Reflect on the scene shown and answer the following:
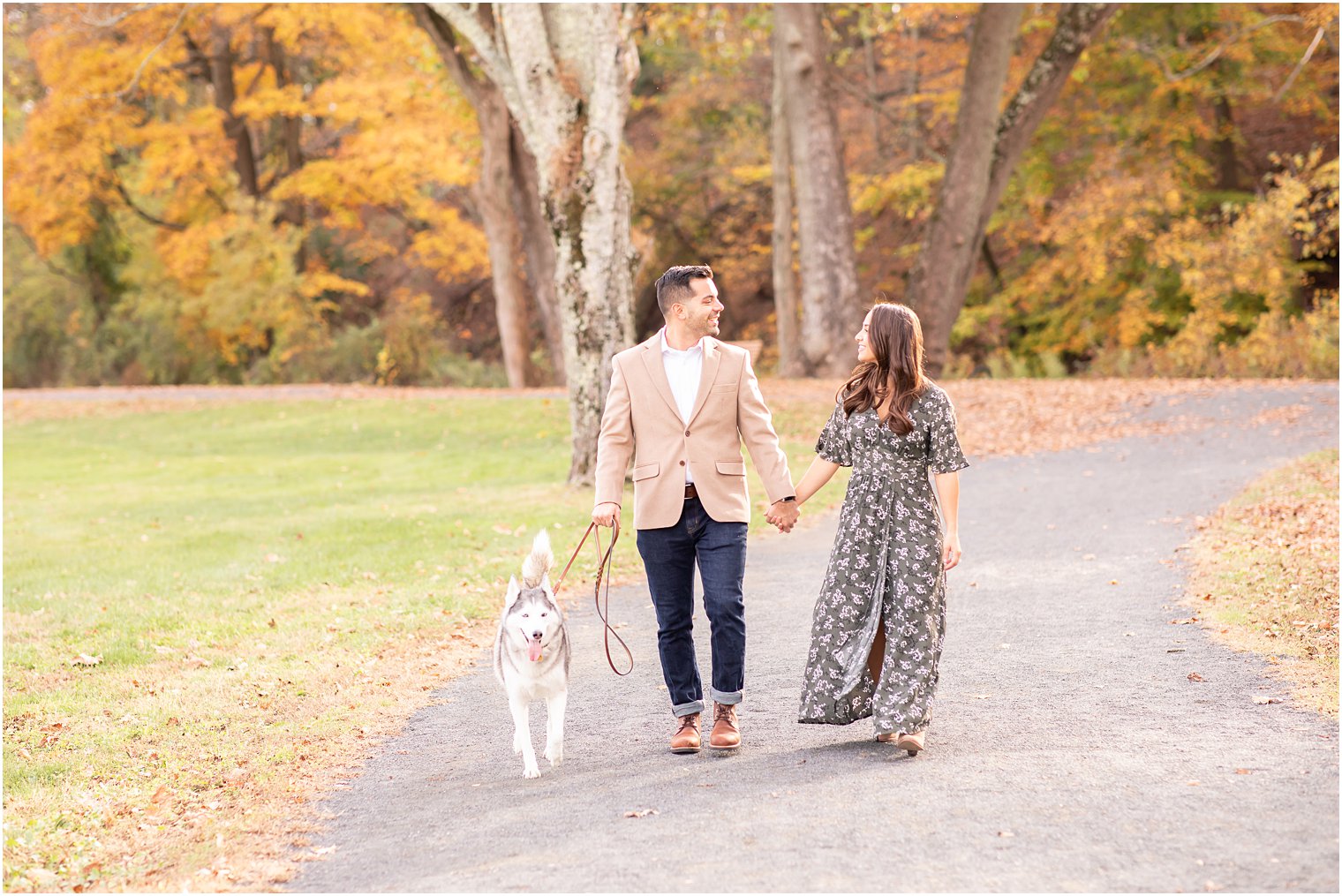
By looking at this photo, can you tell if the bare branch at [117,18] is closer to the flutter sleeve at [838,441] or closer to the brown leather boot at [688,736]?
the flutter sleeve at [838,441]

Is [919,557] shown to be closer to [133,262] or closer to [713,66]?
[713,66]

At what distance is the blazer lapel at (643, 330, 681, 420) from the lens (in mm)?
5848

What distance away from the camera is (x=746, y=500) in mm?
5934

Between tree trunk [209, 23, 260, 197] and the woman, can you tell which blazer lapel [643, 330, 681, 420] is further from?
tree trunk [209, 23, 260, 197]

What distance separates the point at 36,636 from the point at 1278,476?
11.3 meters

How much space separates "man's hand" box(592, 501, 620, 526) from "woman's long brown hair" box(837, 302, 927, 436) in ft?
3.90

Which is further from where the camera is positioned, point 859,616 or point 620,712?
point 620,712

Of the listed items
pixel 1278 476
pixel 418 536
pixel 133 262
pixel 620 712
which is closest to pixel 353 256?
pixel 133 262

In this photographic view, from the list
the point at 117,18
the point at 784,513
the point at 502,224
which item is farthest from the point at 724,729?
the point at 502,224

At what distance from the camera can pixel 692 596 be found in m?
5.95

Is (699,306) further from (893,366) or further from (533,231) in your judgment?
(533,231)

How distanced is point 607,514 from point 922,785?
1.76 metres

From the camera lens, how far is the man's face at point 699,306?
577 centimetres

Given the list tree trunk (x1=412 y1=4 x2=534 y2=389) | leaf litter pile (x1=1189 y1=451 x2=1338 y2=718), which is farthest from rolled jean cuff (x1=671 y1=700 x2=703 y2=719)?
tree trunk (x1=412 y1=4 x2=534 y2=389)
